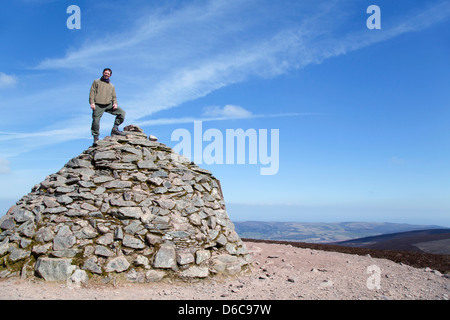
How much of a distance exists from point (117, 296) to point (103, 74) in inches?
300

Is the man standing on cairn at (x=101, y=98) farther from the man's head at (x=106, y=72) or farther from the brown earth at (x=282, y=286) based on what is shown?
the brown earth at (x=282, y=286)

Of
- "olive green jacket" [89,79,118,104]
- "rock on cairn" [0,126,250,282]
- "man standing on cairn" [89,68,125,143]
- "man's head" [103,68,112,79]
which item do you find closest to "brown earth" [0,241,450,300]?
"rock on cairn" [0,126,250,282]

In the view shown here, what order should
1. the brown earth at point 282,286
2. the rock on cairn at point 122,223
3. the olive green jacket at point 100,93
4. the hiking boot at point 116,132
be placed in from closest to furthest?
the brown earth at point 282,286
the rock on cairn at point 122,223
the olive green jacket at point 100,93
the hiking boot at point 116,132

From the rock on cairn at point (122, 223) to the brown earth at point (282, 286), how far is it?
34 cm

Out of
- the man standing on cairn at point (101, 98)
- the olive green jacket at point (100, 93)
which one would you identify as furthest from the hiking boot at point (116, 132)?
the olive green jacket at point (100, 93)

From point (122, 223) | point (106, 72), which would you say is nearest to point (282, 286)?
point (122, 223)

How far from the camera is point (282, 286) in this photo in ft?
24.2

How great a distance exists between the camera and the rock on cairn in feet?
24.1

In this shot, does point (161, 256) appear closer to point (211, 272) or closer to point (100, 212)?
point (211, 272)

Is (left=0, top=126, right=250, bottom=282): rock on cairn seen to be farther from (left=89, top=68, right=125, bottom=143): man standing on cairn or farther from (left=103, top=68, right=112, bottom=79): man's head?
(left=103, top=68, right=112, bottom=79): man's head

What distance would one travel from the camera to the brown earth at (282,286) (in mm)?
6402

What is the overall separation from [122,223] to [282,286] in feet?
15.1

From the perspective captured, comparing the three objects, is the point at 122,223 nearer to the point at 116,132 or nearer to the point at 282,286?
the point at 116,132

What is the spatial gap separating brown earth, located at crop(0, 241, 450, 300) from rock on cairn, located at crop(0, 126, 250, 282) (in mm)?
341
